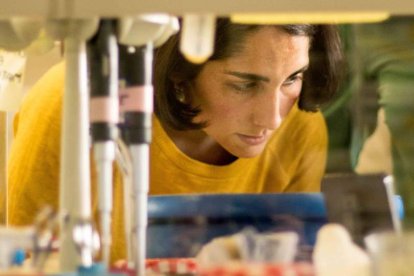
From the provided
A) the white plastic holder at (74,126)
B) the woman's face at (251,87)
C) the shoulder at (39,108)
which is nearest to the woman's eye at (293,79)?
the woman's face at (251,87)

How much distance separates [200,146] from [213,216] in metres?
→ 0.14

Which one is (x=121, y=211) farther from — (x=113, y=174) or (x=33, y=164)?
(x=33, y=164)

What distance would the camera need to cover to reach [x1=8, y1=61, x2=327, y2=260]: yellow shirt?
0.92m

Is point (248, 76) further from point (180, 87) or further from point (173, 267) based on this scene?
point (173, 267)

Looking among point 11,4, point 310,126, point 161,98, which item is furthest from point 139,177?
point 310,126

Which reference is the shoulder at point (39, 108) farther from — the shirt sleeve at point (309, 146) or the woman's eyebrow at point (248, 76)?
the shirt sleeve at point (309, 146)

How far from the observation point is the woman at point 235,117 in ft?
3.29

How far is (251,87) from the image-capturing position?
103 centimetres

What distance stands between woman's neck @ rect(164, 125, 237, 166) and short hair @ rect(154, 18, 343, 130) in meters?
0.01

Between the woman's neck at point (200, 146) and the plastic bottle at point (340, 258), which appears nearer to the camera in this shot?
the plastic bottle at point (340, 258)

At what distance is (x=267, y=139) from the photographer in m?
1.12

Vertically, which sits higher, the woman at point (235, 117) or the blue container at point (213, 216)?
the woman at point (235, 117)

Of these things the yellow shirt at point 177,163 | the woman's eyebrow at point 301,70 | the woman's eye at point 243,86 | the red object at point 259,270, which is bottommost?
the red object at point 259,270

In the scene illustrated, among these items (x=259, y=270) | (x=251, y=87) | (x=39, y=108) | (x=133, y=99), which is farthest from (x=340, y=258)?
(x=39, y=108)
